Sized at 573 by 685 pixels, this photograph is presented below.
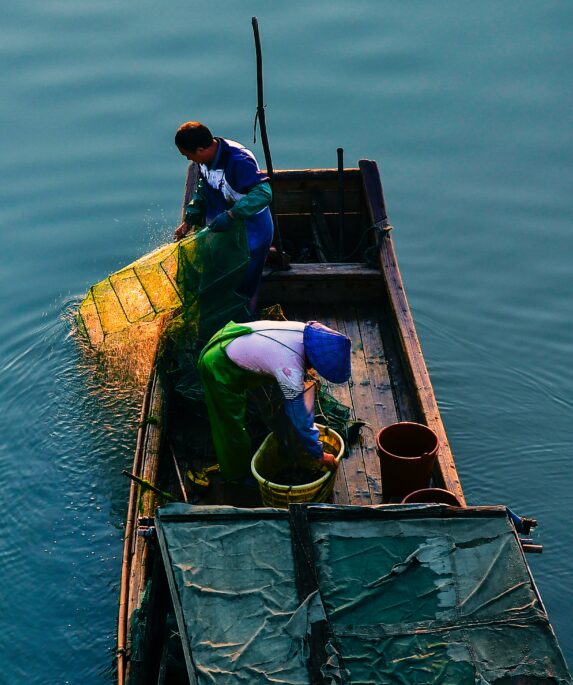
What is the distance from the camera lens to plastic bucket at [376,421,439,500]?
563cm

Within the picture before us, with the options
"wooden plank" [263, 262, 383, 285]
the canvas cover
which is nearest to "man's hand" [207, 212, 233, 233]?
"wooden plank" [263, 262, 383, 285]

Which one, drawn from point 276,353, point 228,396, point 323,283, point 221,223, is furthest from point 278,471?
point 323,283

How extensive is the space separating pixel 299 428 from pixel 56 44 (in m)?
10.8

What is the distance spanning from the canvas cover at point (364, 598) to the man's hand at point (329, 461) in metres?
0.96

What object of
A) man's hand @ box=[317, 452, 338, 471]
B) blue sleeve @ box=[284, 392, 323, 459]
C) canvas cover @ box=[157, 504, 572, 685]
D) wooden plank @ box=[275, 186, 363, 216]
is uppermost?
wooden plank @ box=[275, 186, 363, 216]

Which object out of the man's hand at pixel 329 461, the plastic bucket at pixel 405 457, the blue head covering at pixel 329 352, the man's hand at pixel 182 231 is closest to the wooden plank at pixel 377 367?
the plastic bucket at pixel 405 457

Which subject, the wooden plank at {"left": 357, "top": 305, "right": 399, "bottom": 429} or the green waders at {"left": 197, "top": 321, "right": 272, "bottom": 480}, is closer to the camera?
the green waders at {"left": 197, "top": 321, "right": 272, "bottom": 480}

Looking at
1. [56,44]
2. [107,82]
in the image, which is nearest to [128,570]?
[107,82]

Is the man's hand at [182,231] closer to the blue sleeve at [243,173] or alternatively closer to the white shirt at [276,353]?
Answer: the blue sleeve at [243,173]

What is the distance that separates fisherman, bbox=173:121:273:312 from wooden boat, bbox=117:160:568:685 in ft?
3.17

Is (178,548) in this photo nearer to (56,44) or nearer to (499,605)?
(499,605)

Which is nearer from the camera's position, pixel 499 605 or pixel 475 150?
pixel 499 605

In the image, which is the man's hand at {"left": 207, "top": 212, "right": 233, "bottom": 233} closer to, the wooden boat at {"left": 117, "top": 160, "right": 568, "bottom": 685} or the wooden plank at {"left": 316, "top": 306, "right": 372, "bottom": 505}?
the wooden boat at {"left": 117, "top": 160, "right": 568, "bottom": 685}

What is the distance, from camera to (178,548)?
4.48m
